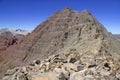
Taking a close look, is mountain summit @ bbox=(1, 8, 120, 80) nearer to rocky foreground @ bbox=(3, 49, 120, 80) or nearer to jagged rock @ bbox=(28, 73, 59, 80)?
rocky foreground @ bbox=(3, 49, 120, 80)

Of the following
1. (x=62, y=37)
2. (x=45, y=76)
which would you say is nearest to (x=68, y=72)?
(x=45, y=76)

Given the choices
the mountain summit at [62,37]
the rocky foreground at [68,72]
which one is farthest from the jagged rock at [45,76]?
the mountain summit at [62,37]

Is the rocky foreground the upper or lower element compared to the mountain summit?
lower

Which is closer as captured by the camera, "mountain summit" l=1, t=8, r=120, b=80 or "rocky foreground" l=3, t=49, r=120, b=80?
"rocky foreground" l=3, t=49, r=120, b=80

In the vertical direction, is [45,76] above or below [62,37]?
below

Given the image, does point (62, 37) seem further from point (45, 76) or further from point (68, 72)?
point (45, 76)

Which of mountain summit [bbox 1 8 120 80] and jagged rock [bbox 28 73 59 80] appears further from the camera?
mountain summit [bbox 1 8 120 80]

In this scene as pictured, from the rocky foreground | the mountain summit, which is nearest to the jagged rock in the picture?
the rocky foreground

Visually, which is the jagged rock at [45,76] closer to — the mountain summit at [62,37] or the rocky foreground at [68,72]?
the rocky foreground at [68,72]

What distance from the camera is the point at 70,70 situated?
29.5 metres

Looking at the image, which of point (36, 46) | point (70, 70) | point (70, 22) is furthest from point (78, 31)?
point (70, 70)

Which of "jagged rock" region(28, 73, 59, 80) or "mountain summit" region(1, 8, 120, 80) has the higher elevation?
"mountain summit" region(1, 8, 120, 80)

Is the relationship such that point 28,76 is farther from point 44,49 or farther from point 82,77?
point 44,49

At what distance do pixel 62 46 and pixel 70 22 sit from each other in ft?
34.8
